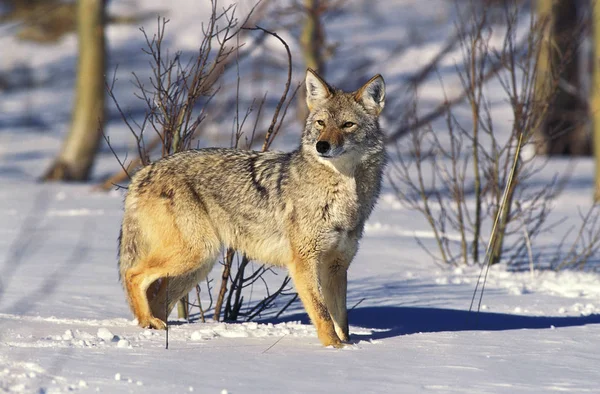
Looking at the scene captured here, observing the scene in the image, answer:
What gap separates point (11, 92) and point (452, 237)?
56.7ft

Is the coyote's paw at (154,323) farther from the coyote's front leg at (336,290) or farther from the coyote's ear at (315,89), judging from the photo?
the coyote's ear at (315,89)

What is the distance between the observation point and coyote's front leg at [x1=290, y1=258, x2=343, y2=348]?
18.6 feet

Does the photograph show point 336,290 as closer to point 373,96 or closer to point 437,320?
point 437,320

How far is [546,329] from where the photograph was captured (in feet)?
21.0

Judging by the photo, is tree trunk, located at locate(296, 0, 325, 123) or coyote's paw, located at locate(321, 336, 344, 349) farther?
tree trunk, located at locate(296, 0, 325, 123)

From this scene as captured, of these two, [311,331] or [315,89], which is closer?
[311,331]

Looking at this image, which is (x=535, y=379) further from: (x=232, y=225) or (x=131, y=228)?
(x=131, y=228)

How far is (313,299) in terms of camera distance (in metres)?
5.83

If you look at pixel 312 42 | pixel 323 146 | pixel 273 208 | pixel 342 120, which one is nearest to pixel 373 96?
pixel 342 120

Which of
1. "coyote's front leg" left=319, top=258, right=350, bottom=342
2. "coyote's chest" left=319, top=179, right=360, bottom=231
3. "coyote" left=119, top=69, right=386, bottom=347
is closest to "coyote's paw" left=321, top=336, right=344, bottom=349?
"coyote" left=119, top=69, right=386, bottom=347

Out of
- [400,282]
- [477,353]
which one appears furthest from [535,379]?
[400,282]

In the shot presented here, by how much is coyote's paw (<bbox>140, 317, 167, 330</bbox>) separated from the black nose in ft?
5.33

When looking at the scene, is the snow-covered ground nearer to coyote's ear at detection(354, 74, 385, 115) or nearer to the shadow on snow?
the shadow on snow

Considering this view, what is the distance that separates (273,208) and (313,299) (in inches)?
31.3
